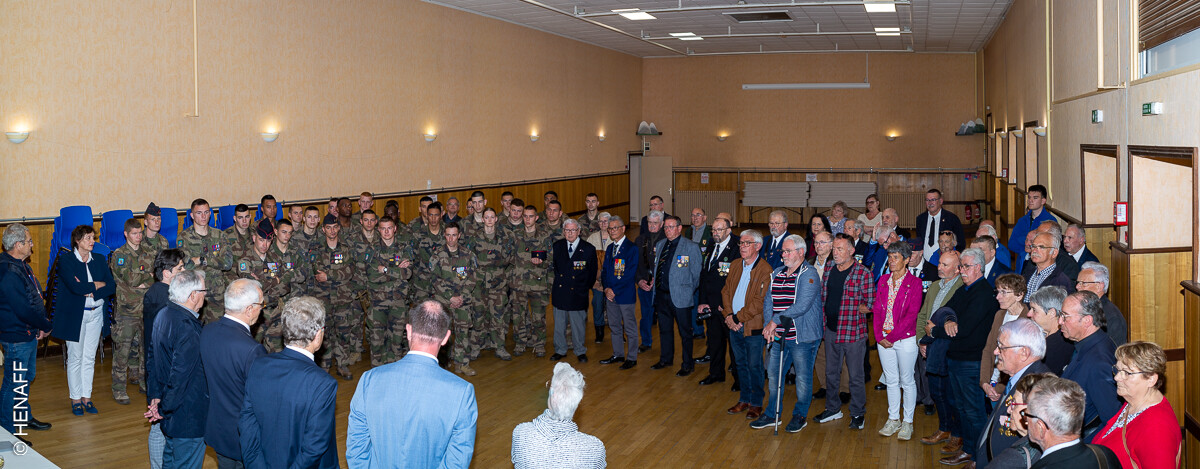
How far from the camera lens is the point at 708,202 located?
2164cm

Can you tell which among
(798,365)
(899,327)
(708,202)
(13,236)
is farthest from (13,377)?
(708,202)

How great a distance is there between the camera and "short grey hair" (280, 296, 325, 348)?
3.43 metres

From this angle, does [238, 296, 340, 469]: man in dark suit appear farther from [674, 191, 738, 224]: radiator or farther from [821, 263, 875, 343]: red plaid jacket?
[674, 191, 738, 224]: radiator

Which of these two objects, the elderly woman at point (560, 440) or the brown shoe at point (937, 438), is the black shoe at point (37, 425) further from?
the brown shoe at point (937, 438)

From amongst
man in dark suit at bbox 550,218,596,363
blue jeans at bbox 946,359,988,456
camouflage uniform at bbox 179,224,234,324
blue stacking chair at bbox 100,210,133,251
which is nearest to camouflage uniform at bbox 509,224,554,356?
man in dark suit at bbox 550,218,596,363

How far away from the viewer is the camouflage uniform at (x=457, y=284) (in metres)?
8.02

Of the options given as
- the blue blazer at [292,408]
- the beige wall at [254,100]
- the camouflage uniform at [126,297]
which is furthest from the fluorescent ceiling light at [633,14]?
the blue blazer at [292,408]

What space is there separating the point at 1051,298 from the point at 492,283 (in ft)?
18.0

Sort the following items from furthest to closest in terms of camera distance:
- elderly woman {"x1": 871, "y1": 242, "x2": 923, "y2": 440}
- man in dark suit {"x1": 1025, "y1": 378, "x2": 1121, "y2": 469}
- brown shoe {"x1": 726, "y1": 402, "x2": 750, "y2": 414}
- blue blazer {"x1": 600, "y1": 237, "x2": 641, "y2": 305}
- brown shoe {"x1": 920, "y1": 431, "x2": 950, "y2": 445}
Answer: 1. blue blazer {"x1": 600, "y1": 237, "x2": 641, "y2": 305}
2. brown shoe {"x1": 726, "y1": 402, "x2": 750, "y2": 414}
3. brown shoe {"x1": 920, "y1": 431, "x2": 950, "y2": 445}
4. elderly woman {"x1": 871, "y1": 242, "x2": 923, "y2": 440}
5. man in dark suit {"x1": 1025, "y1": 378, "x2": 1121, "y2": 469}

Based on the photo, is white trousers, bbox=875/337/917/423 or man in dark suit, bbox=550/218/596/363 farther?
man in dark suit, bbox=550/218/596/363

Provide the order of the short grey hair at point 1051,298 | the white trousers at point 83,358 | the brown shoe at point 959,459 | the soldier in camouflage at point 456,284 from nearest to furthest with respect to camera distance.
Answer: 1. the short grey hair at point 1051,298
2. the brown shoe at point 959,459
3. the white trousers at point 83,358
4. the soldier in camouflage at point 456,284

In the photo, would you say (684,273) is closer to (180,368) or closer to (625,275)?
(625,275)

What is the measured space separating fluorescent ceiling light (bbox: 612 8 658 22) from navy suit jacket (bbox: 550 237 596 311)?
21.8ft

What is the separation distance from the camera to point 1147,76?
5.12 meters
